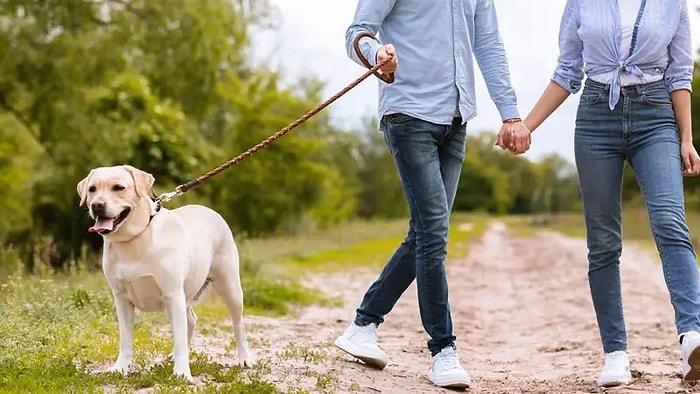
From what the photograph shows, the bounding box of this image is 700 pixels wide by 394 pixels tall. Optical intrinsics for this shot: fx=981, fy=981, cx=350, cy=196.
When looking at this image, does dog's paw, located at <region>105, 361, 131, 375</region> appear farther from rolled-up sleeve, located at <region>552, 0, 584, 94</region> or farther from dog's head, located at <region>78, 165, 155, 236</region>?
rolled-up sleeve, located at <region>552, 0, 584, 94</region>

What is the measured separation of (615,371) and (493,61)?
1.95 meters

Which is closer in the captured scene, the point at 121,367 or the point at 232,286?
the point at 121,367

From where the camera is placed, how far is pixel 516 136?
18.8ft

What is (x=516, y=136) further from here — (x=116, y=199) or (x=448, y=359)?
(x=116, y=199)

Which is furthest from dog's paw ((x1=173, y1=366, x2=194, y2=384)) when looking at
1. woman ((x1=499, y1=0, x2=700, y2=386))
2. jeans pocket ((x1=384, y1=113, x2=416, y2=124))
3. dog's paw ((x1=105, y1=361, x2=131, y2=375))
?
woman ((x1=499, y1=0, x2=700, y2=386))

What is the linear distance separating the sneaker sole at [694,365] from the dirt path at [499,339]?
474 millimetres

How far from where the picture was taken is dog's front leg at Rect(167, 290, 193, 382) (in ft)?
17.2

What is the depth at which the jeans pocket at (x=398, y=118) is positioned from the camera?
5.58 metres

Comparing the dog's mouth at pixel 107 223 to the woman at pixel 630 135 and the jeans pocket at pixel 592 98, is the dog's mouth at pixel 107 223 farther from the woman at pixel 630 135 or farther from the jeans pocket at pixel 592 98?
the jeans pocket at pixel 592 98

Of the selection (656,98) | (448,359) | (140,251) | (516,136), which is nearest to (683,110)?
(656,98)

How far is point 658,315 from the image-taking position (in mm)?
→ 10391

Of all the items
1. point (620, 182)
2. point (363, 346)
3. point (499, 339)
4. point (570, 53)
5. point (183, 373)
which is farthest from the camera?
point (499, 339)

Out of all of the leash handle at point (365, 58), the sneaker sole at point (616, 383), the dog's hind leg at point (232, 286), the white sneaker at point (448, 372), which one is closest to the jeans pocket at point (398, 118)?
the leash handle at point (365, 58)

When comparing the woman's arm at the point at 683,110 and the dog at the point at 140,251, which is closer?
the dog at the point at 140,251
